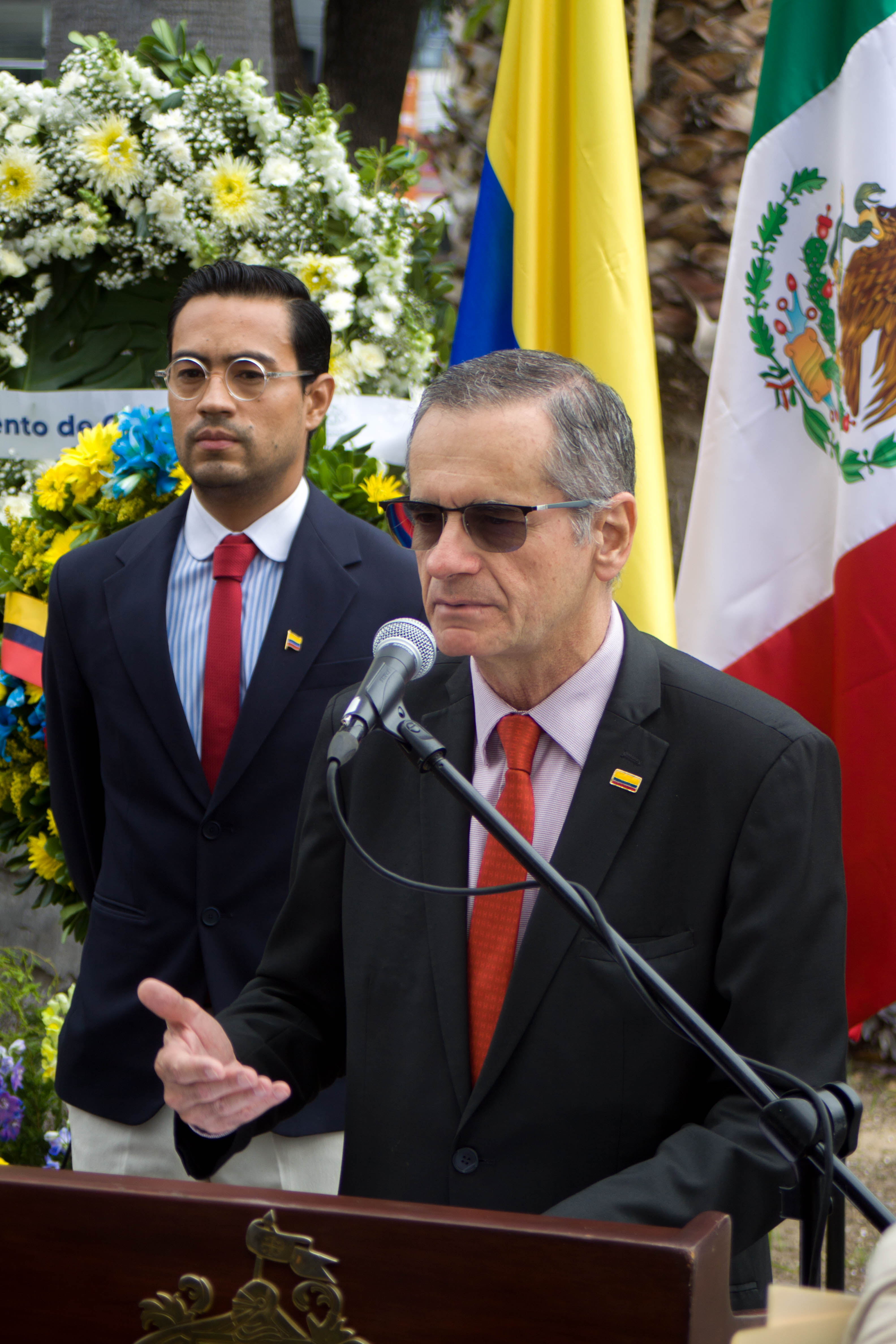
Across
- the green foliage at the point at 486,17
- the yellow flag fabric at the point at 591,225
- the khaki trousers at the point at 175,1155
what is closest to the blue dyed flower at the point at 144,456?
the yellow flag fabric at the point at 591,225

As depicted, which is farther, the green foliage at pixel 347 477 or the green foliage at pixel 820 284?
the green foliage at pixel 347 477

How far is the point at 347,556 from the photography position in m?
2.75

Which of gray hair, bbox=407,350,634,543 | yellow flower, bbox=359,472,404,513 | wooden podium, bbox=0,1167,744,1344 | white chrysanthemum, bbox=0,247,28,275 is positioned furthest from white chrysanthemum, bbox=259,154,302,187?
wooden podium, bbox=0,1167,744,1344

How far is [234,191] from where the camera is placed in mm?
3852

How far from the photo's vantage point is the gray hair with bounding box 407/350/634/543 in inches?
64.4

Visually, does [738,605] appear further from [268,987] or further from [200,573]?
[268,987]

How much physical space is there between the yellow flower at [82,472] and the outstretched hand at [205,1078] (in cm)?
207

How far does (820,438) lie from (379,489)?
112 cm

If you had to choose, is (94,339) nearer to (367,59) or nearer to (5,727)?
(5,727)

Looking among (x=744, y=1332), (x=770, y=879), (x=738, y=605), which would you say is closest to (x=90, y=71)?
(x=738, y=605)

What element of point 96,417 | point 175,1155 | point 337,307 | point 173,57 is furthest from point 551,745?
point 173,57

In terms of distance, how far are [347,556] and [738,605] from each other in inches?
43.9

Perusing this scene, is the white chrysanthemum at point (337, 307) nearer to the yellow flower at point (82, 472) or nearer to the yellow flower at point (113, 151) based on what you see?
the yellow flower at point (113, 151)

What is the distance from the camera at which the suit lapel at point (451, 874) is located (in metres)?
1.60
